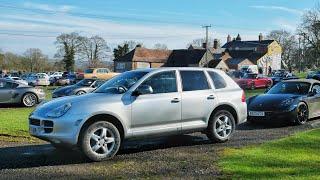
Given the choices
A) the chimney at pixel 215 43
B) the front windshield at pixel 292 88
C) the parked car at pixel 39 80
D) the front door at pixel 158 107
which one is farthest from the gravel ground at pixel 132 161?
A: the chimney at pixel 215 43

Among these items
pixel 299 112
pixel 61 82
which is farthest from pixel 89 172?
pixel 61 82

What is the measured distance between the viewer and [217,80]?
10.6 meters

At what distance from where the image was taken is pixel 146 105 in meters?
9.04

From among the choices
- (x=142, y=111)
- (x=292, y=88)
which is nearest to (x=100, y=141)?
(x=142, y=111)

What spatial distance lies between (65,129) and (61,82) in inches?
1908

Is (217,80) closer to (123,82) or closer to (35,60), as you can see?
(123,82)

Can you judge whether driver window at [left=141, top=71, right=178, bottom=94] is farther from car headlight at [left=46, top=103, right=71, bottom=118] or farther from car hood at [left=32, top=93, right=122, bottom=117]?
car headlight at [left=46, top=103, right=71, bottom=118]

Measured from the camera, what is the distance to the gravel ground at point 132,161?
7336 mm

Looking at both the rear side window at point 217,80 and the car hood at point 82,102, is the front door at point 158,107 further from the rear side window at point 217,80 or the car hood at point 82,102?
the rear side window at point 217,80

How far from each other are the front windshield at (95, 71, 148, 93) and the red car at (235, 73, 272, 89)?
98.7 ft

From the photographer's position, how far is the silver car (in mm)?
8305

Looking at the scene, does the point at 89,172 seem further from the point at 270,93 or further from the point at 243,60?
the point at 243,60

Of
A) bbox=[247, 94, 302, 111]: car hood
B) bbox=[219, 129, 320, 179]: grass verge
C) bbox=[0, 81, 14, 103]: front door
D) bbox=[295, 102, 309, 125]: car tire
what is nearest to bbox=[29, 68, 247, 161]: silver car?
bbox=[219, 129, 320, 179]: grass verge

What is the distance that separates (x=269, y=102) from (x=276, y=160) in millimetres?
5932
